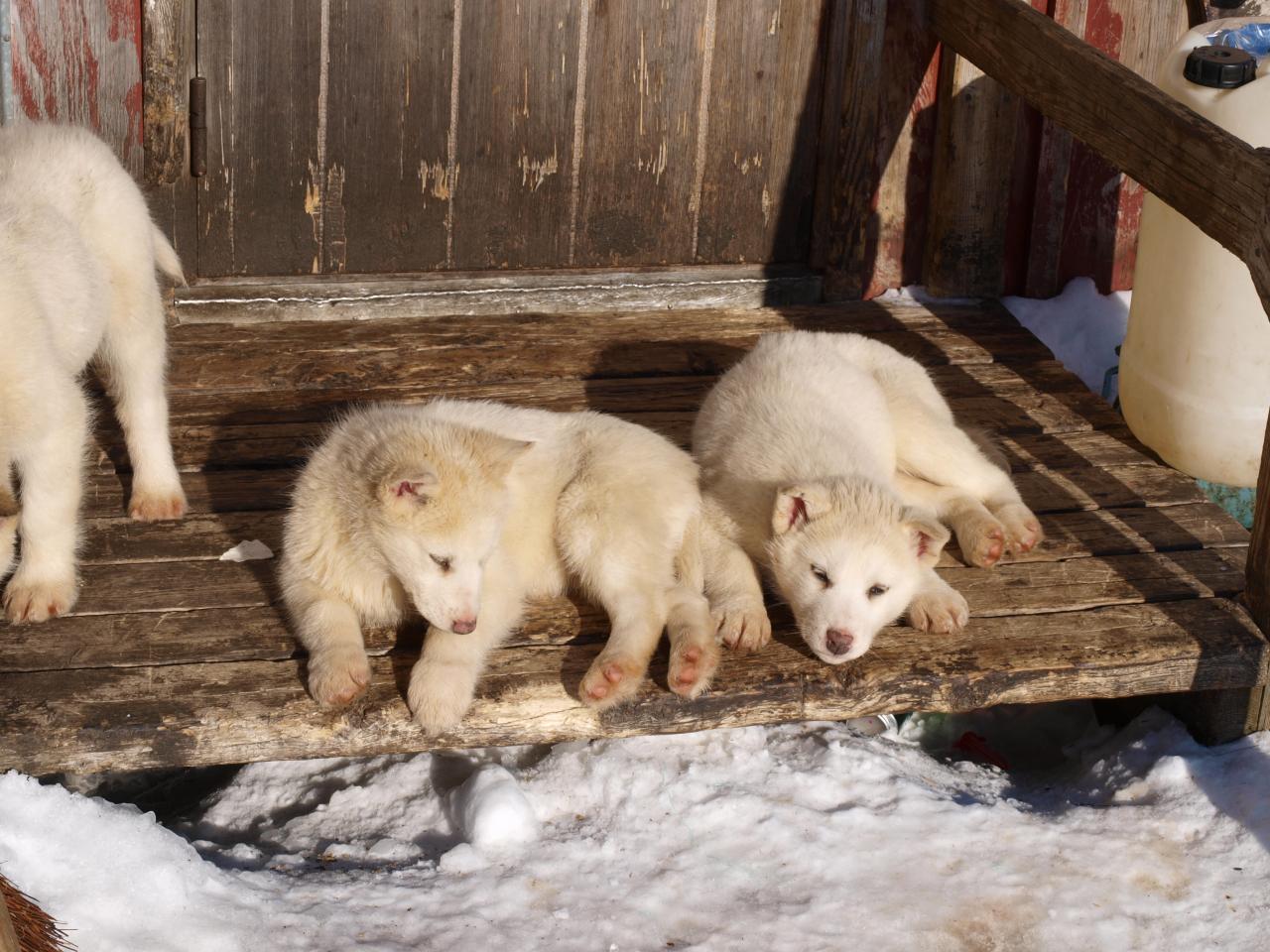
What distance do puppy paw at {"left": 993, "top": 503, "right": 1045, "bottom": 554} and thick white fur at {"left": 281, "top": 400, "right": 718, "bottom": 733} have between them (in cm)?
105

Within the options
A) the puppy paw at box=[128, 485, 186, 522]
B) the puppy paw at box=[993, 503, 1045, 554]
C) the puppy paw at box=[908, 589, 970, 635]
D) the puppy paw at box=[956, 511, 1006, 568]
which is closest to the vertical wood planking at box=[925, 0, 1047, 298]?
the puppy paw at box=[993, 503, 1045, 554]

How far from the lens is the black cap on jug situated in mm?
4879

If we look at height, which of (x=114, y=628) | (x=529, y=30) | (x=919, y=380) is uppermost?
(x=529, y=30)

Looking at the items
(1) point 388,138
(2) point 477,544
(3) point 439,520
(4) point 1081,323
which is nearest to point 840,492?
(2) point 477,544

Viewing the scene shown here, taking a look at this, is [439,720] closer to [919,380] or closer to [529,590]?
[529,590]

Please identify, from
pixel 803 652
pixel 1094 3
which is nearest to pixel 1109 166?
pixel 1094 3

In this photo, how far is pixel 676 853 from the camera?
3689mm

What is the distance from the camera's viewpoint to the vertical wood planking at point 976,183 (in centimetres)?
627

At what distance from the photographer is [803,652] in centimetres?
396

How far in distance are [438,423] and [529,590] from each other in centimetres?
58

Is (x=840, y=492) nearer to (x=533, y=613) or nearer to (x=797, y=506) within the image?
(x=797, y=506)

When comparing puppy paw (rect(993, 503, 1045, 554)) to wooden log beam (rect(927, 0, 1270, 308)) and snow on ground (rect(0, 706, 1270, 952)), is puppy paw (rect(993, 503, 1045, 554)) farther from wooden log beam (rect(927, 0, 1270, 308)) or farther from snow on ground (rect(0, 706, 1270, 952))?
wooden log beam (rect(927, 0, 1270, 308))

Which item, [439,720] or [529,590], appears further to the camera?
[529,590]

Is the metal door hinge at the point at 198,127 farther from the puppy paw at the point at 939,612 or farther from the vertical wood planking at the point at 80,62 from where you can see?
the puppy paw at the point at 939,612
